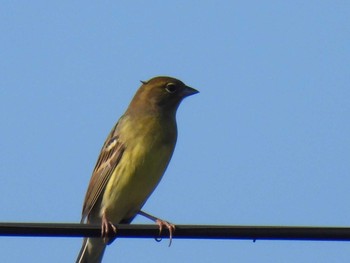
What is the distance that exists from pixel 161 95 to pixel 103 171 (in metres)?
1.51

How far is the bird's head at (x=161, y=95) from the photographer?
11844mm

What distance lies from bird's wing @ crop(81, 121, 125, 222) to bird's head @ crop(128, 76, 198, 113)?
2.37 ft

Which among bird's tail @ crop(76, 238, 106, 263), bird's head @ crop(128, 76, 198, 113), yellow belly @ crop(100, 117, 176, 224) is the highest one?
bird's head @ crop(128, 76, 198, 113)

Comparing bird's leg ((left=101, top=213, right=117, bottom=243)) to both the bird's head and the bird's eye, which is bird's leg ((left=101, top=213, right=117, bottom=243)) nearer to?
the bird's head

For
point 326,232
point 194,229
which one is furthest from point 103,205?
point 326,232

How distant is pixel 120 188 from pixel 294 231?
176 inches

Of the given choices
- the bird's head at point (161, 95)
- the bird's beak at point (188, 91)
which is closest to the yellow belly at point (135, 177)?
the bird's head at point (161, 95)

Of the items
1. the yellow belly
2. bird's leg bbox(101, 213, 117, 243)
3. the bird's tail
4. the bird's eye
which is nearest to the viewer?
bird's leg bbox(101, 213, 117, 243)

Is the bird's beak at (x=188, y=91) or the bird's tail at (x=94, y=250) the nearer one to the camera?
the bird's tail at (x=94, y=250)

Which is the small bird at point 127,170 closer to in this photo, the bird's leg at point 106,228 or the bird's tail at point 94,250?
the bird's tail at point 94,250

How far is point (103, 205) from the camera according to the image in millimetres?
10898

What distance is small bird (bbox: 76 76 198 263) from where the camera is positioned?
10688 millimetres

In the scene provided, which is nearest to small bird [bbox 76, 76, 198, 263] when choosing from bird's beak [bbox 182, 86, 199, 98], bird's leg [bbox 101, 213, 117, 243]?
bird's leg [bbox 101, 213, 117, 243]

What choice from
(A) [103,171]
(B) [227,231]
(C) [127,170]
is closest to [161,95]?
(A) [103,171]
